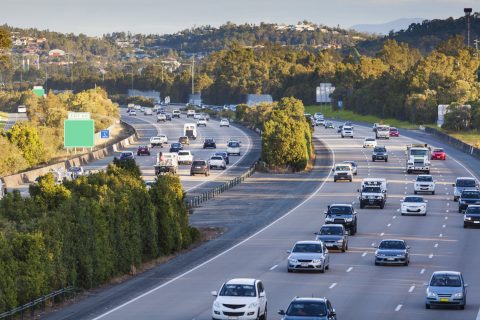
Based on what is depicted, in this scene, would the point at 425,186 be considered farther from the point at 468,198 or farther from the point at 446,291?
the point at 446,291

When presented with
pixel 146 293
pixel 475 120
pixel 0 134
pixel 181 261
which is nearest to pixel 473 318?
pixel 146 293

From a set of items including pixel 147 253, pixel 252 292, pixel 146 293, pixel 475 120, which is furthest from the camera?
pixel 475 120

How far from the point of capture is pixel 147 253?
50.3m

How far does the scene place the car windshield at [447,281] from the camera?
122 feet

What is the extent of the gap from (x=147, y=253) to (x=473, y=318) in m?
18.3

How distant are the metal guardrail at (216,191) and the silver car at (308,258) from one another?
80.1 ft

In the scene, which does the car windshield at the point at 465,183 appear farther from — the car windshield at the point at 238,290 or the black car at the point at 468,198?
the car windshield at the point at 238,290

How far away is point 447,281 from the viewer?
3734cm

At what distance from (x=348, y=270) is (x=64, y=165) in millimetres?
57755

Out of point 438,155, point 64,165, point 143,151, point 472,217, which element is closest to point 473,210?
point 472,217

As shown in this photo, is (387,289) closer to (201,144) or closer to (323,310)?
(323,310)

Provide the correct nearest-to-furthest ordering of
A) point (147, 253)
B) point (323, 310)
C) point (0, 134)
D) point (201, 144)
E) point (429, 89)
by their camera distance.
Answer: point (323, 310) → point (147, 253) → point (0, 134) → point (201, 144) → point (429, 89)

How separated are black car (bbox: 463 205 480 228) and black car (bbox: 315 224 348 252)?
12.4 metres

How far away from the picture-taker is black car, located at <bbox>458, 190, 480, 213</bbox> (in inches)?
2778
